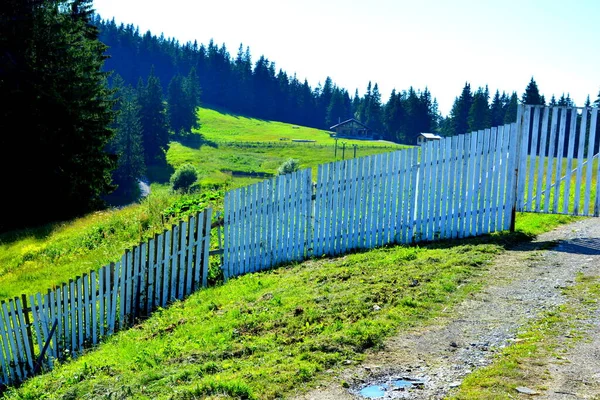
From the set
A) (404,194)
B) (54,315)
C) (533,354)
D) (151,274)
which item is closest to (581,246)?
A: (404,194)

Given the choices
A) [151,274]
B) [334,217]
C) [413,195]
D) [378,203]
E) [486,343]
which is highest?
[413,195]

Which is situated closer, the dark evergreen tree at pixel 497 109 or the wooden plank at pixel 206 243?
the wooden plank at pixel 206 243

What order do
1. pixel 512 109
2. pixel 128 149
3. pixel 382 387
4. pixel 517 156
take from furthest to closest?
Result: pixel 512 109 < pixel 128 149 < pixel 517 156 < pixel 382 387

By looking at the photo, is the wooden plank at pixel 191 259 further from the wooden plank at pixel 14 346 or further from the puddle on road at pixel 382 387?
the puddle on road at pixel 382 387

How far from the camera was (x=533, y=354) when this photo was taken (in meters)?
5.53

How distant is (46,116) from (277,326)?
21391 mm

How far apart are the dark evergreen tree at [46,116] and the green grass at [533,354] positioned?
22.0m

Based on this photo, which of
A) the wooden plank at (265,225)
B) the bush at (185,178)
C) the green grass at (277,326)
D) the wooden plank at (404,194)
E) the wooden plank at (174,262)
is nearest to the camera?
the green grass at (277,326)

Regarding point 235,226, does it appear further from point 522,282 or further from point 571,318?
point 571,318

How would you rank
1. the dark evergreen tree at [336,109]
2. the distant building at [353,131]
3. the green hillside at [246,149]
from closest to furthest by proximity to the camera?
1. the green hillside at [246,149]
2. the distant building at [353,131]
3. the dark evergreen tree at [336,109]

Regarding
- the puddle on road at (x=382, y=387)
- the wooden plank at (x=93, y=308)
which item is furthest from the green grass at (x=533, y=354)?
the wooden plank at (x=93, y=308)

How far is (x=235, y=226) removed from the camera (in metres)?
10.7

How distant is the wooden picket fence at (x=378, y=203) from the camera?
9992 millimetres

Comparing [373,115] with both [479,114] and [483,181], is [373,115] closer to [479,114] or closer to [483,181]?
[479,114]
